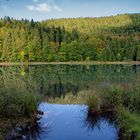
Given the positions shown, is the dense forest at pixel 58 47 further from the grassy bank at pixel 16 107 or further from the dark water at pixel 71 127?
the grassy bank at pixel 16 107

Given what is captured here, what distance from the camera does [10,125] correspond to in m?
13.7

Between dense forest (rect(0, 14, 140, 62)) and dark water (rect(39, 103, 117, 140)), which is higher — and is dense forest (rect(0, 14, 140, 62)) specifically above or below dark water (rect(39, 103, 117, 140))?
above

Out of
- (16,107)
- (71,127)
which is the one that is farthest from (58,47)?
(16,107)

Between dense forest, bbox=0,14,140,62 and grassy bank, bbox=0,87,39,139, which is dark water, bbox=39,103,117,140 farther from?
dense forest, bbox=0,14,140,62

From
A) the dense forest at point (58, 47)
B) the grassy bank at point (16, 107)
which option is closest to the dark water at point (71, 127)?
the grassy bank at point (16, 107)

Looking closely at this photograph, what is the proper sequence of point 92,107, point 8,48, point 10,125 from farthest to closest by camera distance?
point 8,48
point 92,107
point 10,125

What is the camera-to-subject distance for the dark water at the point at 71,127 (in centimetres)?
1386

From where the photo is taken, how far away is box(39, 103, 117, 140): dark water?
1386 cm

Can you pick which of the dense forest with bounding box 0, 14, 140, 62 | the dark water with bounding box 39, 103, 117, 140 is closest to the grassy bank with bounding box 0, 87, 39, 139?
the dark water with bounding box 39, 103, 117, 140

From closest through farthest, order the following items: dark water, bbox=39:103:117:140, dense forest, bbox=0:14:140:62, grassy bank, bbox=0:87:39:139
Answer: dark water, bbox=39:103:117:140 → grassy bank, bbox=0:87:39:139 → dense forest, bbox=0:14:140:62

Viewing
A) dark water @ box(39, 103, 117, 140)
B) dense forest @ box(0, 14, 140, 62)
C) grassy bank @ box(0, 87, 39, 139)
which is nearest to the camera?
dark water @ box(39, 103, 117, 140)

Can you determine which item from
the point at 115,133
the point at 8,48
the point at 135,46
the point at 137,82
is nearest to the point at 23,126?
the point at 115,133

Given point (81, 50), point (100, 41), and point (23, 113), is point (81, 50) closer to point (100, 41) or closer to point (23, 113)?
point (100, 41)

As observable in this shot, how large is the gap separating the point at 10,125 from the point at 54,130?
1.80 m
